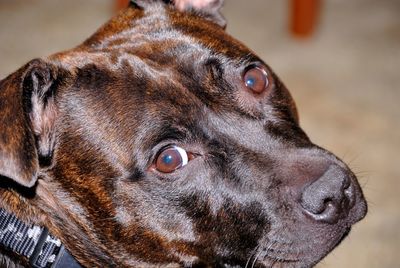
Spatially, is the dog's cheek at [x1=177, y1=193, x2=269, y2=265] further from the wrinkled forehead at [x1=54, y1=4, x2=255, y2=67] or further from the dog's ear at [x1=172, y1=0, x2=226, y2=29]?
the dog's ear at [x1=172, y1=0, x2=226, y2=29]

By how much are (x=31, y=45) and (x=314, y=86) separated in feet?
8.89

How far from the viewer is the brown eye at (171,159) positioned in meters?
2.98

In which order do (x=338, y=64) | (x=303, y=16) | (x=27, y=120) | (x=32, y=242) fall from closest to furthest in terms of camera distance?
(x=27, y=120), (x=32, y=242), (x=338, y=64), (x=303, y=16)

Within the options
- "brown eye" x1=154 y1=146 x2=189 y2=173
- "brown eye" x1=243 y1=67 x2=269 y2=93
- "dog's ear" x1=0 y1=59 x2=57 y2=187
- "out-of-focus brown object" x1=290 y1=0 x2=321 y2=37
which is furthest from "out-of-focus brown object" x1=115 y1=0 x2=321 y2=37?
"brown eye" x1=154 y1=146 x2=189 y2=173

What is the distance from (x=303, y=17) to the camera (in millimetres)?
6551

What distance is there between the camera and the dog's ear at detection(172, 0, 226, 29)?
3.72 m

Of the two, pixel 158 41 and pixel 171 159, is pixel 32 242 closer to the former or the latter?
pixel 171 159

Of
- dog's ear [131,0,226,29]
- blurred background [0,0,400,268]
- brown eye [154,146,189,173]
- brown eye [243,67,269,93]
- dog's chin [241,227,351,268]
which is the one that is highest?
blurred background [0,0,400,268]

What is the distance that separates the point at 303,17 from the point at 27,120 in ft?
13.7

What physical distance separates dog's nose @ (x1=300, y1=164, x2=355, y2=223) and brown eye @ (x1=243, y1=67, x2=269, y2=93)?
1.87 ft

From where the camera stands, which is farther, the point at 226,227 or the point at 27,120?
the point at 226,227

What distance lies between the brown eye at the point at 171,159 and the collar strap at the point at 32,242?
0.56 metres

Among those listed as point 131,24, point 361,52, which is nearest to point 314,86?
point 361,52

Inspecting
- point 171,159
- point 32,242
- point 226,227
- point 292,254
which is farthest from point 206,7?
point 32,242
